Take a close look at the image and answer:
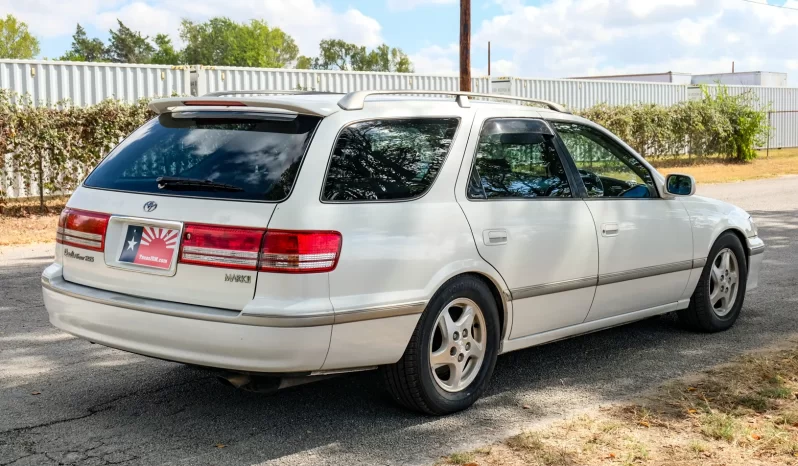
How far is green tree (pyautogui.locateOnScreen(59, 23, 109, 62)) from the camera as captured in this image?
114 metres

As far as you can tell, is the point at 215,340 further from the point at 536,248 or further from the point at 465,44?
the point at 465,44

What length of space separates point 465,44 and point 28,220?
359 inches

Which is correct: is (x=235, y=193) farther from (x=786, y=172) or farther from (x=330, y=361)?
(x=786, y=172)

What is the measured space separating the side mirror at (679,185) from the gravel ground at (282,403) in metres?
1.03

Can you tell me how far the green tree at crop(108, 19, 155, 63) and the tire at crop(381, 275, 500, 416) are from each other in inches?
4548

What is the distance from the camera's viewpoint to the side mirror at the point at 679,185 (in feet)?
20.3

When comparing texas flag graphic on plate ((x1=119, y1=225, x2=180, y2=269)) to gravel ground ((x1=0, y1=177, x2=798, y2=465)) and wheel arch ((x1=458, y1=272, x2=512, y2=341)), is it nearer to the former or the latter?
gravel ground ((x1=0, y1=177, x2=798, y2=465))

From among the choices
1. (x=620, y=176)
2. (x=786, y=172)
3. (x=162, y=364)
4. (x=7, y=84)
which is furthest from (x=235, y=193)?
(x=786, y=172)

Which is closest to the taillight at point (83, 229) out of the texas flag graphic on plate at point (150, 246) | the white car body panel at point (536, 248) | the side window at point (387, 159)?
the texas flag graphic on plate at point (150, 246)

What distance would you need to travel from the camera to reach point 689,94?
3378 cm

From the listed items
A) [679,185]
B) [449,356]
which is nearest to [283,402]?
[449,356]

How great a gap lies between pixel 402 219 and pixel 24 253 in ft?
26.3

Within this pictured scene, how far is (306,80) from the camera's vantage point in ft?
74.3

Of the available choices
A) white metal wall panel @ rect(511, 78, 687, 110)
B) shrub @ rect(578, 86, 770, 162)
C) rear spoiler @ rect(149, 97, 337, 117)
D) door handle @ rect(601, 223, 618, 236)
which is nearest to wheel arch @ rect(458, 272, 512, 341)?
door handle @ rect(601, 223, 618, 236)
